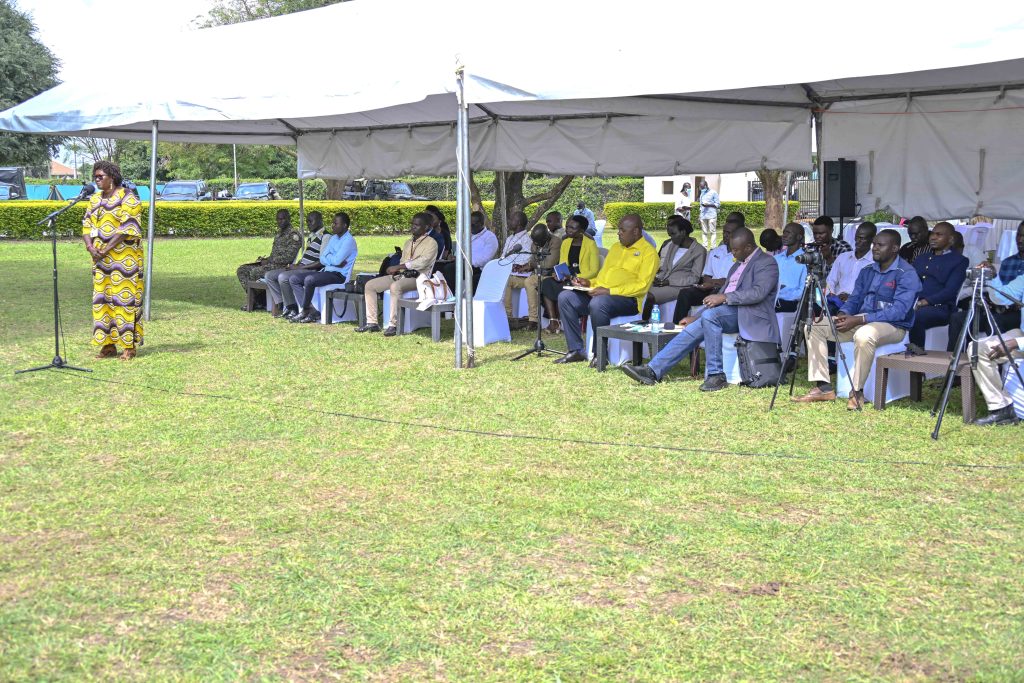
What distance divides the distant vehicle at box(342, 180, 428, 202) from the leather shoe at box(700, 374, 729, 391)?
1537 inches

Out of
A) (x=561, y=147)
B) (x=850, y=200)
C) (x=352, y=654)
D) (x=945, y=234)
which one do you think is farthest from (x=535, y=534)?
(x=561, y=147)

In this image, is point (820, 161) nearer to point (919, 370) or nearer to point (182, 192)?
point (919, 370)

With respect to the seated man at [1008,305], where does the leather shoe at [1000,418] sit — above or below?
below

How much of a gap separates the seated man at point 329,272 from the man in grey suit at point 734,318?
17.7 ft

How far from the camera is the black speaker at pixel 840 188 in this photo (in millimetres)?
12234

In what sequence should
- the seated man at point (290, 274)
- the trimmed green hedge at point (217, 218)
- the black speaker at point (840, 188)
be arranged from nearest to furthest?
the black speaker at point (840, 188) < the seated man at point (290, 274) < the trimmed green hedge at point (217, 218)

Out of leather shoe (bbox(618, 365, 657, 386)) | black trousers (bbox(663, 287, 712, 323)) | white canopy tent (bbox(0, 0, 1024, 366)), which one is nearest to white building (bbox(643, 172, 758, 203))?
white canopy tent (bbox(0, 0, 1024, 366))

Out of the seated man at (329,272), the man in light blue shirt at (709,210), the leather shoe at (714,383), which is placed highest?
the man in light blue shirt at (709,210)

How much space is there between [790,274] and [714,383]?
193 cm

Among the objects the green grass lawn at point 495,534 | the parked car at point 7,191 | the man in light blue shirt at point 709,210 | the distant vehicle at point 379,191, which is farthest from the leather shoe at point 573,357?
the distant vehicle at point 379,191

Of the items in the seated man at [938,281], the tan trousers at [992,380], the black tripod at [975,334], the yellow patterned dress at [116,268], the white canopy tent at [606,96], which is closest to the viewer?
the black tripod at [975,334]

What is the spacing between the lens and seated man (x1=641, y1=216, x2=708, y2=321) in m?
11.4

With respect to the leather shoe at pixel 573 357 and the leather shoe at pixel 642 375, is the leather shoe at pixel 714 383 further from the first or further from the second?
the leather shoe at pixel 573 357

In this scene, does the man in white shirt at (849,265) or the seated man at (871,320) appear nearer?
the seated man at (871,320)
